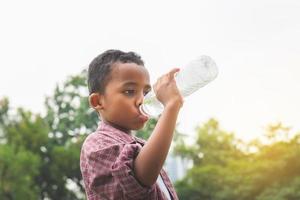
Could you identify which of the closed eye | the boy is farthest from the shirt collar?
the closed eye

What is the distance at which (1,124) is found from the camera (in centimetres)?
2003

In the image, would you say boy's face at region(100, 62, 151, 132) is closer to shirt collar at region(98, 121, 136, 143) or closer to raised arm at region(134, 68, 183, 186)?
shirt collar at region(98, 121, 136, 143)

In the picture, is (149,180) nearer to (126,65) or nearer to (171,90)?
(171,90)

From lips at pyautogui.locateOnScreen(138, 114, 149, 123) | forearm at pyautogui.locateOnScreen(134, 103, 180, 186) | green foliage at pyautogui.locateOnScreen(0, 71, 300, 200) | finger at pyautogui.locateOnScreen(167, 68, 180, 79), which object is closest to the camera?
forearm at pyautogui.locateOnScreen(134, 103, 180, 186)

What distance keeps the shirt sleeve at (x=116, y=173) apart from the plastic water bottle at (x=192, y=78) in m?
0.23

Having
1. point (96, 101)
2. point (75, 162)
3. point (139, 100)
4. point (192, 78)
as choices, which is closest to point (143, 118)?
point (139, 100)

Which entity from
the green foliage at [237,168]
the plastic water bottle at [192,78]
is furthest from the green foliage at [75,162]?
the plastic water bottle at [192,78]

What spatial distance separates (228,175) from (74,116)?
24.6 ft

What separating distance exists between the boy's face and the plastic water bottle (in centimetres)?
9

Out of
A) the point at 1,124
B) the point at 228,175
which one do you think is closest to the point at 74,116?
the point at 1,124

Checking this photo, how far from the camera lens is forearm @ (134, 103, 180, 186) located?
1.23 meters

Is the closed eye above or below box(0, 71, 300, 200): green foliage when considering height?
above

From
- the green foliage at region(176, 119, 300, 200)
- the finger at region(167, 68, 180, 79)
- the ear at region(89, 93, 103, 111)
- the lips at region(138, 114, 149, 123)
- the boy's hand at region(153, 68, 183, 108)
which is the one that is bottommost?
the green foliage at region(176, 119, 300, 200)

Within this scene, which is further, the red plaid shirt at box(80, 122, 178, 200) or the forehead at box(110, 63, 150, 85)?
the forehead at box(110, 63, 150, 85)
